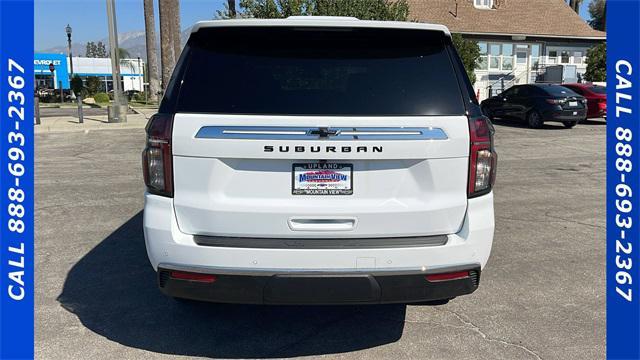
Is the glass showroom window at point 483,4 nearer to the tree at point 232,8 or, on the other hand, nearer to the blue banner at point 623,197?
the tree at point 232,8

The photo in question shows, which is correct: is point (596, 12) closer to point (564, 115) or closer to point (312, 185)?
point (564, 115)

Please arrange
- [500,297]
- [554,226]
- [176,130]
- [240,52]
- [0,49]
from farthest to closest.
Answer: [554,226], [500,297], [0,49], [240,52], [176,130]

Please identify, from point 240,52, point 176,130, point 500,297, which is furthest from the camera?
point 500,297

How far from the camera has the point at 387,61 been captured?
3.06 metres

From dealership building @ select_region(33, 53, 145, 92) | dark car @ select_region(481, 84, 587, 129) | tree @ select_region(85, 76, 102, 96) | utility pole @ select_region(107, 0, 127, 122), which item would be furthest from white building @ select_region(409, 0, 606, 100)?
dealership building @ select_region(33, 53, 145, 92)

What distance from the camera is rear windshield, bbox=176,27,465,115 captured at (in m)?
2.91

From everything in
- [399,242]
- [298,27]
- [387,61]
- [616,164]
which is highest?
[298,27]

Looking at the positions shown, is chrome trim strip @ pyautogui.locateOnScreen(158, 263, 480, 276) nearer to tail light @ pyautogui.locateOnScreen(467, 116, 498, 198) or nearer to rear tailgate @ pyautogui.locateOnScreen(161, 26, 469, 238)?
rear tailgate @ pyautogui.locateOnScreen(161, 26, 469, 238)

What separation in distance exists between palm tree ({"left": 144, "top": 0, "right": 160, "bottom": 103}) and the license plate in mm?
31954

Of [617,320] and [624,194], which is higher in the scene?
[624,194]

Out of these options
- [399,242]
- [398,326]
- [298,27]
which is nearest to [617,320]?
[398,326]

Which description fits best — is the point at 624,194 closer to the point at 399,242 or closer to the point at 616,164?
the point at 616,164

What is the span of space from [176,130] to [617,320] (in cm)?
339

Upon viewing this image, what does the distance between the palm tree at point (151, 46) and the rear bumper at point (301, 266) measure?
31.8 meters
